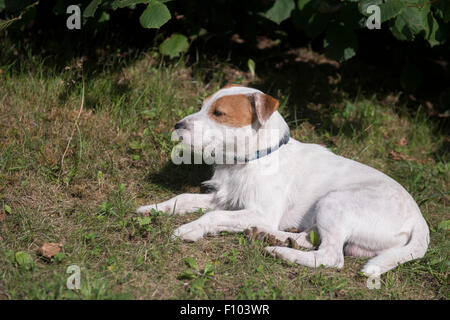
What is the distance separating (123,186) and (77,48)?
2231mm

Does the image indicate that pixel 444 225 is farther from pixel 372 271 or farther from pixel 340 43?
pixel 340 43

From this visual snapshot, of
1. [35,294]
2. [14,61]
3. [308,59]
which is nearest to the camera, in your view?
[35,294]

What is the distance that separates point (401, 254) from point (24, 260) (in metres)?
2.62

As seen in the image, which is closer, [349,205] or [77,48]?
[349,205]

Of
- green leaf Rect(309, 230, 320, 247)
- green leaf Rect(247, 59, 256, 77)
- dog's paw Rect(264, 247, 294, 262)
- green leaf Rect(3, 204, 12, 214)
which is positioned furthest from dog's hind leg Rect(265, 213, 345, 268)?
green leaf Rect(247, 59, 256, 77)

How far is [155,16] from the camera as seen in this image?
380cm

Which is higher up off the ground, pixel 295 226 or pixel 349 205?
pixel 349 205

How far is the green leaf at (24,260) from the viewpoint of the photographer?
2.91 m

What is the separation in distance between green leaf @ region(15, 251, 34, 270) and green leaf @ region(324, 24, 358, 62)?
11.2ft

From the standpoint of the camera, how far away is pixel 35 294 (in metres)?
2.66

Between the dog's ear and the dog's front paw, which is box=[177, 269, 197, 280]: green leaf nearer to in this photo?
the dog's front paw

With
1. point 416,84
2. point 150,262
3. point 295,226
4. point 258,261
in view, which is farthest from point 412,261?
point 416,84

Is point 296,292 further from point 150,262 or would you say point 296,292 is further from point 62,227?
point 62,227

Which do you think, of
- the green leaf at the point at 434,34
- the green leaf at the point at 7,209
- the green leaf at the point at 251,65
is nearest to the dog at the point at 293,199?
the green leaf at the point at 7,209
